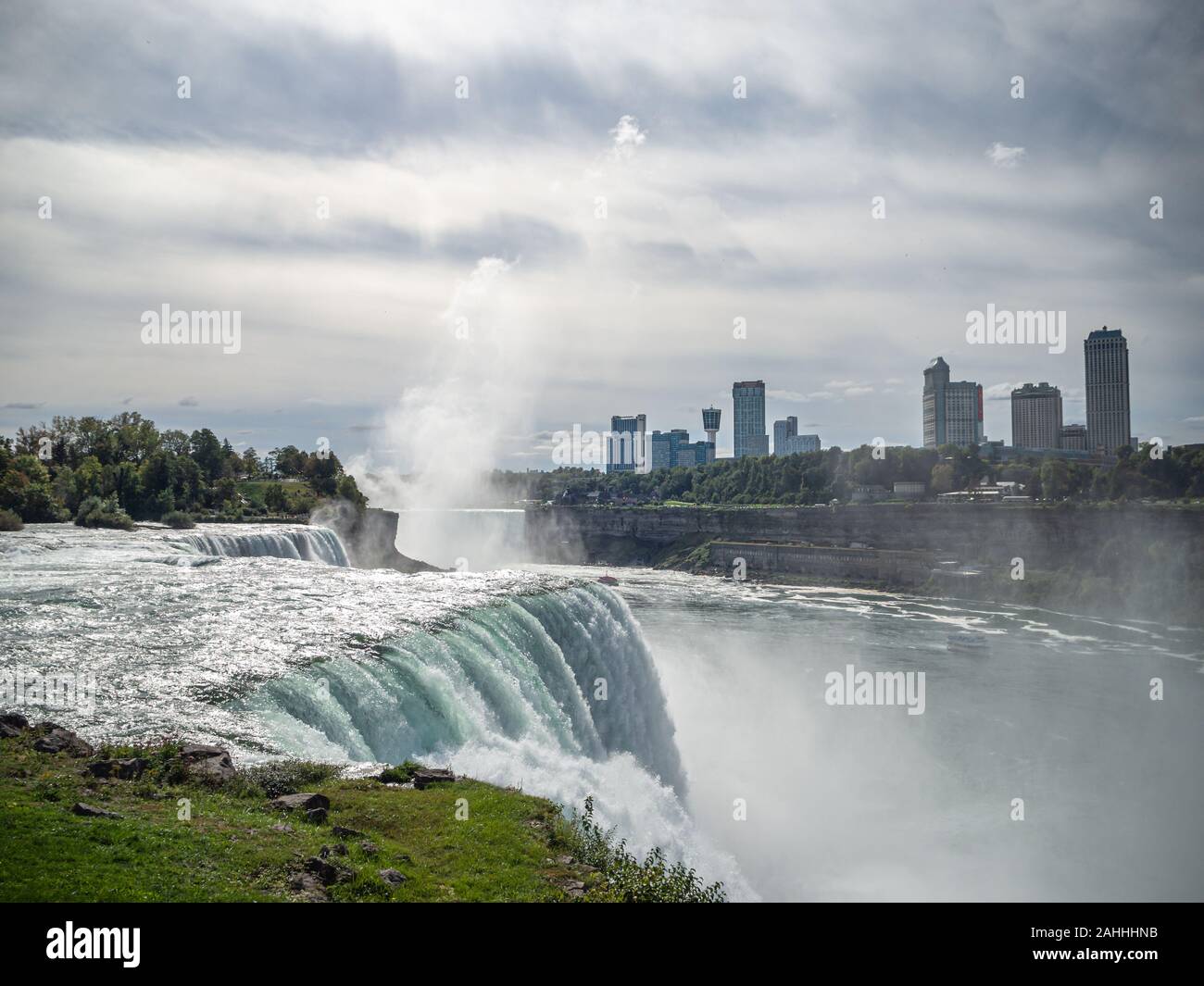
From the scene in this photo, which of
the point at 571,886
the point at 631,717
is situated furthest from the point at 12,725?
the point at 631,717

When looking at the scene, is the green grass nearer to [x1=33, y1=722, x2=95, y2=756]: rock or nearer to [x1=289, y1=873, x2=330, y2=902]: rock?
[x1=289, y1=873, x2=330, y2=902]: rock

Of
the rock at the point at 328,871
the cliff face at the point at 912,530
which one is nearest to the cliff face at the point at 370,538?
the rock at the point at 328,871

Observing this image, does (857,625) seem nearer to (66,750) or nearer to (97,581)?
(97,581)

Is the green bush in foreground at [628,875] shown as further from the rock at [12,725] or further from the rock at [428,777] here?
the rock at [12,725]

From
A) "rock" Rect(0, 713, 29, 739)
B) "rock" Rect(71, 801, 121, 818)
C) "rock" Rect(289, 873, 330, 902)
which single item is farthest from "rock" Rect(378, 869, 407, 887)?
"rock" Rect(0, 713, 29, 739)

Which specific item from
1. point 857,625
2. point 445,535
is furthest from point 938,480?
point 445,535
